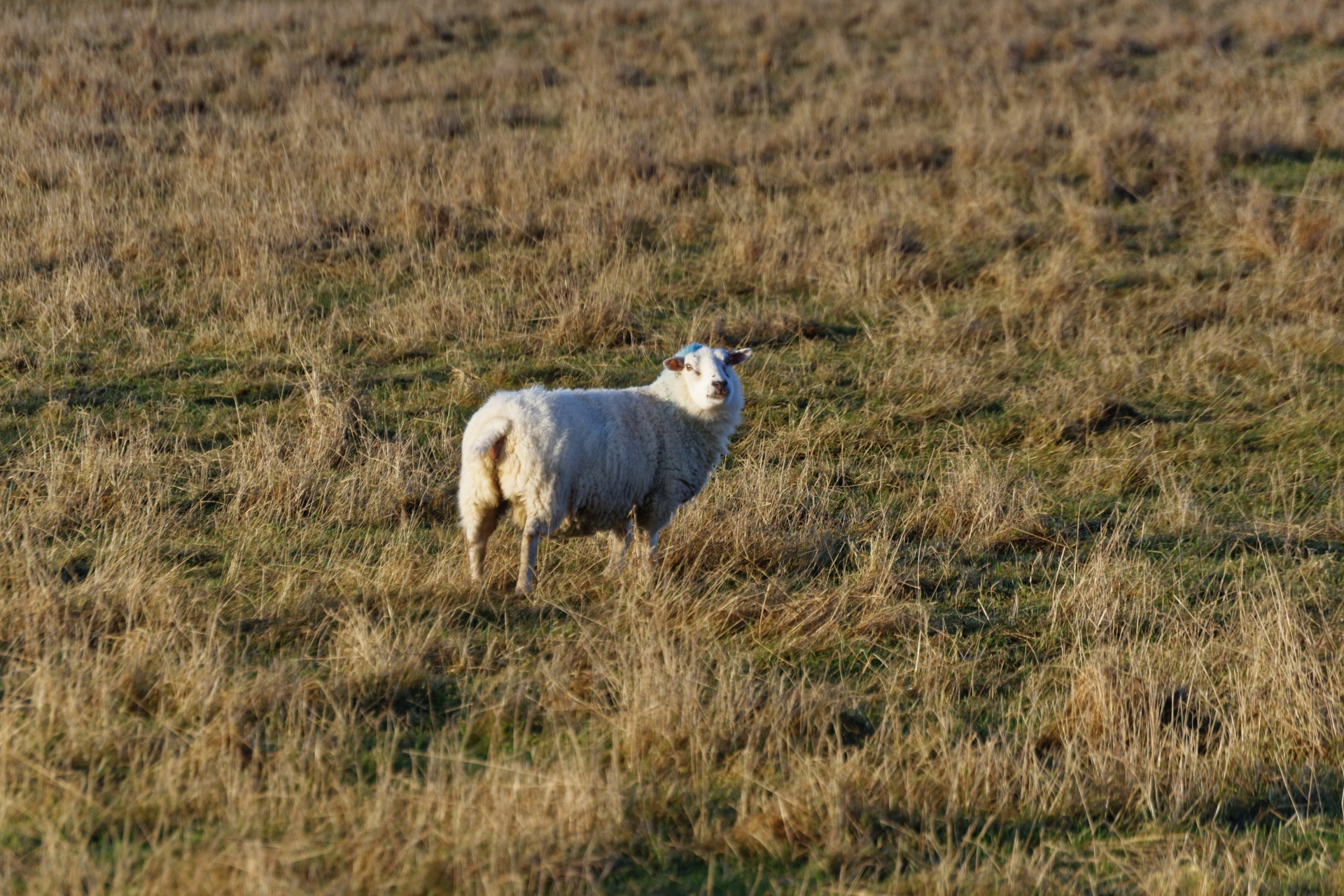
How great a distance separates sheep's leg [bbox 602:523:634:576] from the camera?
18.6ft

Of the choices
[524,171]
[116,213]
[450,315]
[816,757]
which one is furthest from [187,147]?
[816,757]

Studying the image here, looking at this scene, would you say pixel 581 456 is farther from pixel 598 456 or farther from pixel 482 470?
pixel 482 470

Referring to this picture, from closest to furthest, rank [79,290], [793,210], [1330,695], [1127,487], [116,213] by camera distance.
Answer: [1330,695]
[1127,487]
[79,290]
[116,213]
[793,210]

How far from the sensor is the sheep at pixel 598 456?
5266 mm

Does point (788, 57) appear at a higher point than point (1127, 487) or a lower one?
higher

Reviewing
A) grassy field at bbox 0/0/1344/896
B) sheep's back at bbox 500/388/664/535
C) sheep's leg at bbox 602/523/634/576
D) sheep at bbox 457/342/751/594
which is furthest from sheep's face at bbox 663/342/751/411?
sheep's leg at bbox 602/523/634/576

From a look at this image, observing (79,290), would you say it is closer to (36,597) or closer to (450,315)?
(450,315)

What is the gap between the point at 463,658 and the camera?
4.68 m

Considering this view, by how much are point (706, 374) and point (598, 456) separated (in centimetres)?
77

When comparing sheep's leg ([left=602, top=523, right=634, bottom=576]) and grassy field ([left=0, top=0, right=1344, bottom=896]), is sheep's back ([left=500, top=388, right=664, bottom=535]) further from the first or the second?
grassy field ([left=0, top=0, right=1344, bottom=896])

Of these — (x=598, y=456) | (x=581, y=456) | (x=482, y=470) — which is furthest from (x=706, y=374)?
(x=482, y=470)

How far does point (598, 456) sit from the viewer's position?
5.51 m

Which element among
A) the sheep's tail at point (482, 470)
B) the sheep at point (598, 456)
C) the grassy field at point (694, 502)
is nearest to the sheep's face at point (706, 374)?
the sheep at point (598, 456)

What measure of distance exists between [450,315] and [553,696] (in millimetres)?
5202
